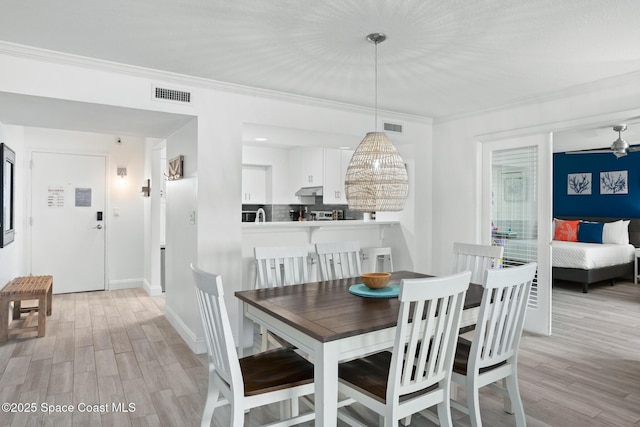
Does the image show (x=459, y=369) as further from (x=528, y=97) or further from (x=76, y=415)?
(x=528, y=97)

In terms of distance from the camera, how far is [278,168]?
22.2 feet

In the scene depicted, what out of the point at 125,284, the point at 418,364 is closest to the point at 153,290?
the point at 125,284

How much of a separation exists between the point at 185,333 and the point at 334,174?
362 centimetres

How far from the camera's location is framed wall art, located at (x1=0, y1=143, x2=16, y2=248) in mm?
3904

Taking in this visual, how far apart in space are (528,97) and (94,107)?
3.86 meters

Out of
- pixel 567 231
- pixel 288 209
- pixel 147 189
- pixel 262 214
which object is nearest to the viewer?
pixel 147 189

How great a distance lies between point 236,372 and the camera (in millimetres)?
1766

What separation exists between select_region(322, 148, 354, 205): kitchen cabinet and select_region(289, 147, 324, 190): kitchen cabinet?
9 cm

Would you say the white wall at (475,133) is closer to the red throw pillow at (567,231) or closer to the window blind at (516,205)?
the window blind at (516,205)

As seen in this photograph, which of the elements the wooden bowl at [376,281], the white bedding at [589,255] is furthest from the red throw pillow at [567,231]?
the wooden bowl at [376,281]

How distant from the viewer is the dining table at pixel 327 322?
1742mm

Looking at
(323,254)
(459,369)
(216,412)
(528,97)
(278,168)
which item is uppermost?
(528,97)

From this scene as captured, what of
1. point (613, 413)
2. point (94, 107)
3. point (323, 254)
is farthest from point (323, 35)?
point (613, 413)

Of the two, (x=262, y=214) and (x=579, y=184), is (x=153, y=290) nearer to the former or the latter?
(x=262, y=214)
